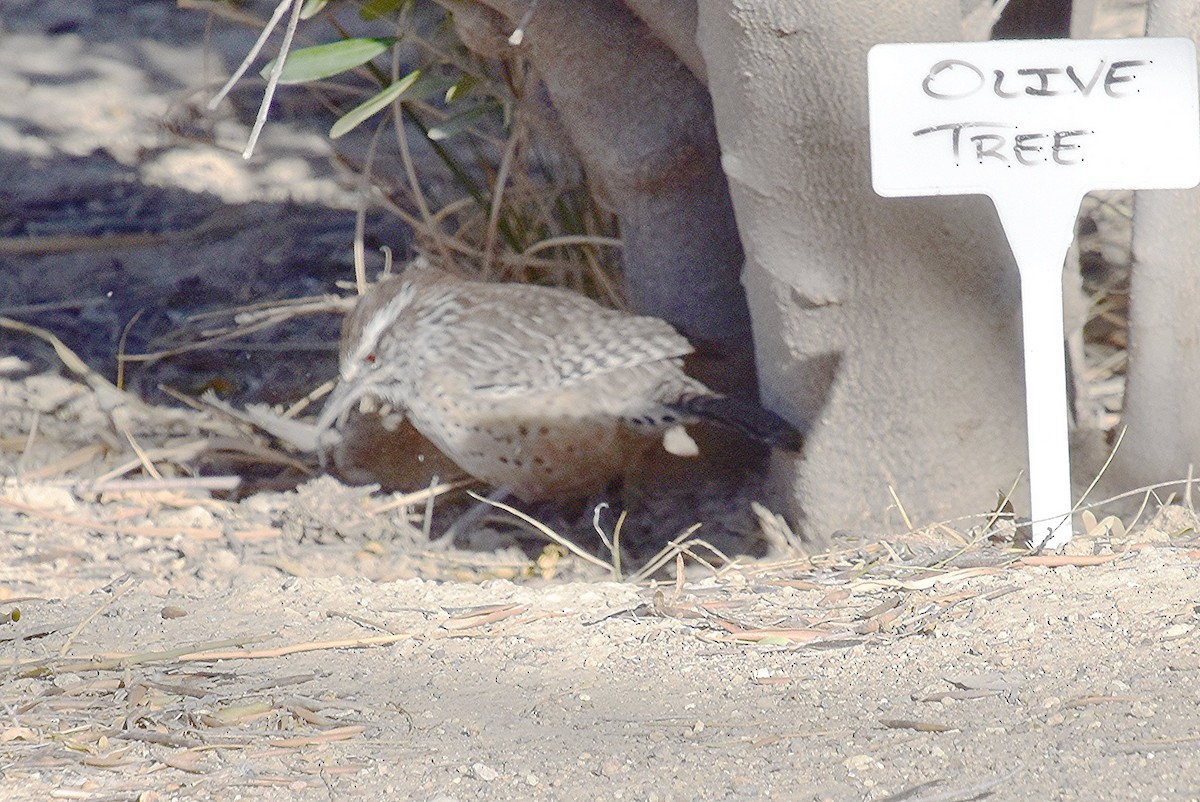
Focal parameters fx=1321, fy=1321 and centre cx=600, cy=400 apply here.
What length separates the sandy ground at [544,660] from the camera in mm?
1821

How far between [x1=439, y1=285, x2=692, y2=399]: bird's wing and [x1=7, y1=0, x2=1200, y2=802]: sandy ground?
469 mm

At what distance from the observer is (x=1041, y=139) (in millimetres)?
2551

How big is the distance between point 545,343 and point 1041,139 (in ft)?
5.33

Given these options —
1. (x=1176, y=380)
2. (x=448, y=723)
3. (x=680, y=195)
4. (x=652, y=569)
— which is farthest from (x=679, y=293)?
(x=448, y=723)

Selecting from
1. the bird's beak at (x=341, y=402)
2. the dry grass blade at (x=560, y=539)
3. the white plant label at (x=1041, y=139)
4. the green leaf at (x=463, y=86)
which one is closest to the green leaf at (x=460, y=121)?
the green leaf at (x=463, y=86)

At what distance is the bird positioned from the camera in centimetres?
365

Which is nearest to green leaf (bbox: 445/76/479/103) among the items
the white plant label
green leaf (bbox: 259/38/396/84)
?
green leaf (bbox: 259/38/396/84)

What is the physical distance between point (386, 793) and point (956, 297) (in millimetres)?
1710

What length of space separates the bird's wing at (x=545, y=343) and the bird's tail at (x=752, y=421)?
26 centimetres

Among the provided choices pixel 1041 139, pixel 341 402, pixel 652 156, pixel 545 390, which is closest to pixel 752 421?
pixel 545 390

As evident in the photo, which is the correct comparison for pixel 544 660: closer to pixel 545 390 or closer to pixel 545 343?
pixel 545 390

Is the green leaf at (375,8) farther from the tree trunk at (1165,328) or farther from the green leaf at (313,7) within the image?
the tree trunk at (1165,328)

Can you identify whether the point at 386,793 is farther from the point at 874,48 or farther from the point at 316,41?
the point at 316,41

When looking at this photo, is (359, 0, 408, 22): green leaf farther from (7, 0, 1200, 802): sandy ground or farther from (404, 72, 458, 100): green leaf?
(7, 0, 1200, 802): sandy ground
